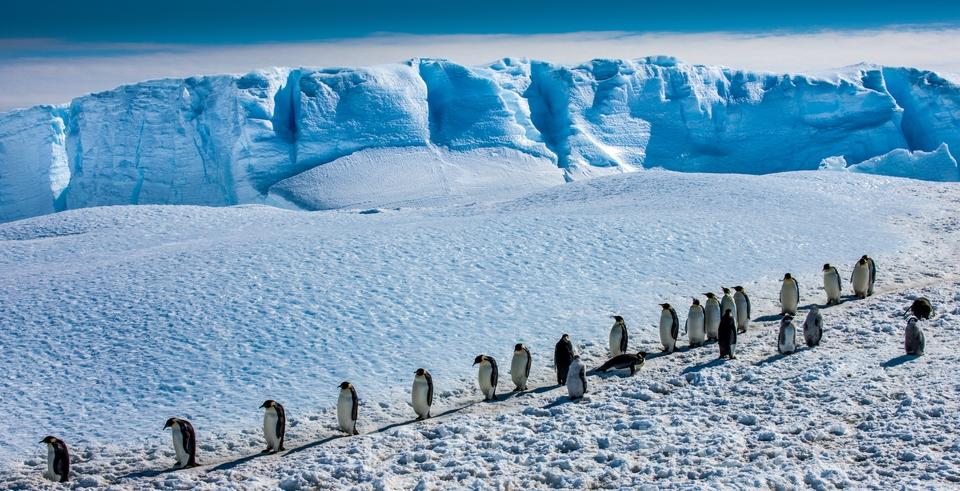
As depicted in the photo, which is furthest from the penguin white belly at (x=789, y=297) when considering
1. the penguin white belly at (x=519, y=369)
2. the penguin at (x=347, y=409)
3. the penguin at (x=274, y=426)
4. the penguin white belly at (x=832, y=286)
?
the penguin at (x=274, y=426)

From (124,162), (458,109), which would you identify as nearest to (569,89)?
(458,109)

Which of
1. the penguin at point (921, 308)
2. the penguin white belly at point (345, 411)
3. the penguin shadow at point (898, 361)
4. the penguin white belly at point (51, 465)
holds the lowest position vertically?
the penguin white belly at point (51, 465)

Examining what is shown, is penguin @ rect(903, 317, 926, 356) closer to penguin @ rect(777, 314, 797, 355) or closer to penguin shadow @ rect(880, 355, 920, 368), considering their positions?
penguin shadow @ rect(880, 355, 920, 368)

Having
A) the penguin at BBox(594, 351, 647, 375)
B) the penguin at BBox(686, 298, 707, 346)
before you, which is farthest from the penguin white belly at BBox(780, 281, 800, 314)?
the penguin at BBox(594, 351, 647, 375)

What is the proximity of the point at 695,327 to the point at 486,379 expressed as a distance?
9.01 ft

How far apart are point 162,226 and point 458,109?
20.6 m

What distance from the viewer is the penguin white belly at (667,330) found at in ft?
34.3

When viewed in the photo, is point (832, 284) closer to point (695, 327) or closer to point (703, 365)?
point (695, 327)

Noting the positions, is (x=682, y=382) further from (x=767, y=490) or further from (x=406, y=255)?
(x=406, y=255)

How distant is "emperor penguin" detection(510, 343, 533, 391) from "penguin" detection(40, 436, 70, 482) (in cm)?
409

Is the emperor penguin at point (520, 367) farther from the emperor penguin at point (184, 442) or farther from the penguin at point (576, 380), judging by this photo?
the emperor penguin at point (184, 442)

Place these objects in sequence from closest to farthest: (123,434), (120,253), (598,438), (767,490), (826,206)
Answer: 1. (767,490)
2. (598,438)
3. (123,434)
4. (120,253)
5. (826,206)

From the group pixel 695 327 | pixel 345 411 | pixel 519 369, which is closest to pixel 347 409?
pixel 345 411

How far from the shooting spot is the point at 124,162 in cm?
3638
